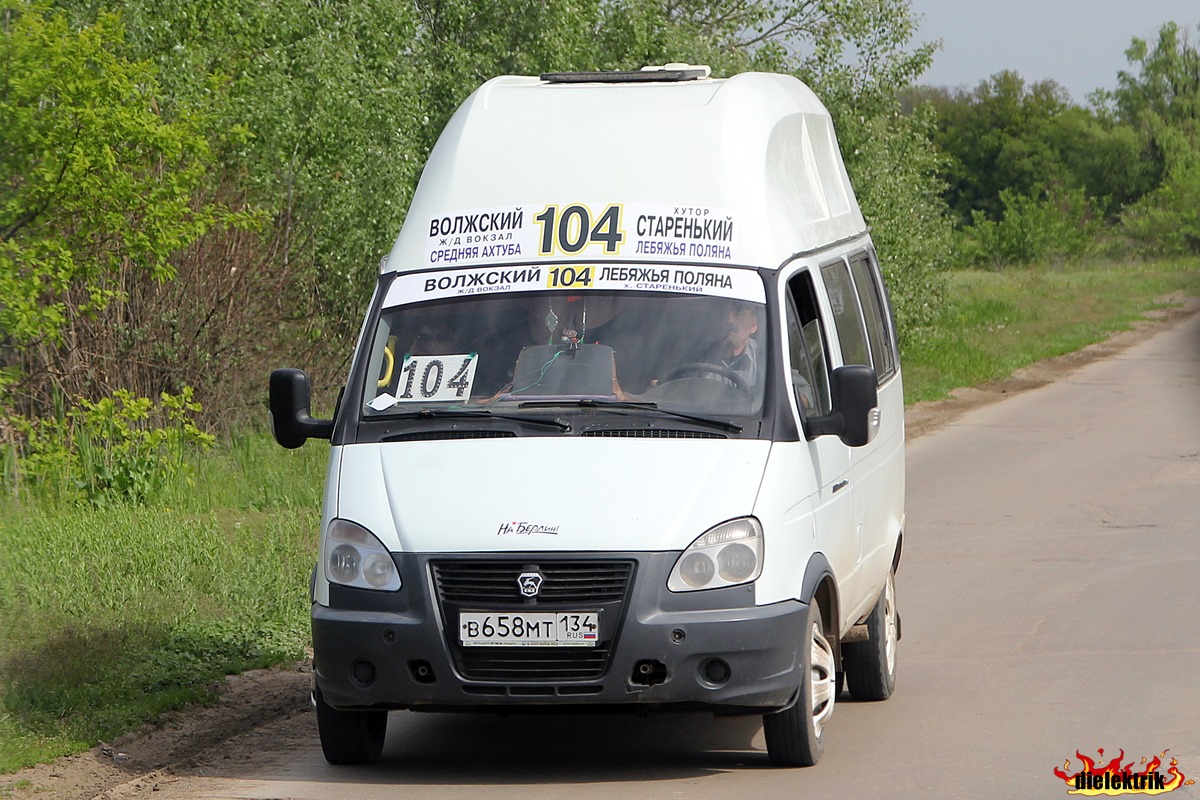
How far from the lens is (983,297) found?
136 ft

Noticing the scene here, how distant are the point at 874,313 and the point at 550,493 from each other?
337cm

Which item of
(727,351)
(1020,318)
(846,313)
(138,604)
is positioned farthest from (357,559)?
(1020,318)

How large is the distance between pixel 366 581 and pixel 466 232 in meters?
1.66

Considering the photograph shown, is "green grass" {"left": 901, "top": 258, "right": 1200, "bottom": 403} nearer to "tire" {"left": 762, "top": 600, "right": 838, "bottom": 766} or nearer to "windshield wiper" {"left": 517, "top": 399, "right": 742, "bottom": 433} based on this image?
"tire" {"left": 762, "top": 600, "right": 838, "bottom": 766}

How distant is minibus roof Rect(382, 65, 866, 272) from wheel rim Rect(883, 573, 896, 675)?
1759 mm

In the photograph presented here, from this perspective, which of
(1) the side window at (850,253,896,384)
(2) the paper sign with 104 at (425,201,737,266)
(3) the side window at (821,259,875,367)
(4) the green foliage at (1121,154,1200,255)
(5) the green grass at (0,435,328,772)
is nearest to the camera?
(2) the paper sign with 104 at (425,201,737,266)

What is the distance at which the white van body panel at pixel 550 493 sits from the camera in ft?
20.1

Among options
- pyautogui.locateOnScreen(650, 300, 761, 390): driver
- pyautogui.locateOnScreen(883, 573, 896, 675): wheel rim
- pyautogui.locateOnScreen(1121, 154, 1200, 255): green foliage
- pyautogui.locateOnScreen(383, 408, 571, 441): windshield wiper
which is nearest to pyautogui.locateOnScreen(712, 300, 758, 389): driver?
pyautogui.locateOnScreen(650, 300, 761, 390): driver

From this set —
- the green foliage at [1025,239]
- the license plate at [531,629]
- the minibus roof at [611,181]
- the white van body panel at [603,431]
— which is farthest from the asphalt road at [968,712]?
the green foliage at [1025,239]

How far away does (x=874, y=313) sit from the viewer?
9.14 meters

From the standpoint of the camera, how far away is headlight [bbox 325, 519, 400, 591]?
6273mm

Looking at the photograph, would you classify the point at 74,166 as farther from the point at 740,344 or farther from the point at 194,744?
the point at 740,344

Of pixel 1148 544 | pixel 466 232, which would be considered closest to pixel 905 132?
pixel 1148 544

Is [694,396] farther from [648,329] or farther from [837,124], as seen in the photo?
[837,124]
